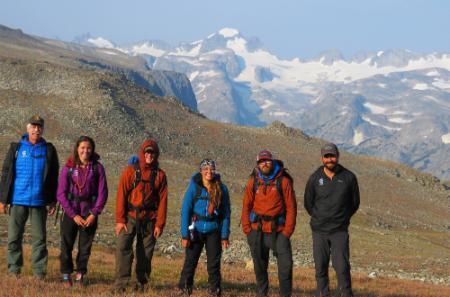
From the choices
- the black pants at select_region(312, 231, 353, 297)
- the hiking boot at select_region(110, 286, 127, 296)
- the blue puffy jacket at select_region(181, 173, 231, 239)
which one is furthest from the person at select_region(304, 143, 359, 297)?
the hiking boot at select_region(110, 286, 127, 296)

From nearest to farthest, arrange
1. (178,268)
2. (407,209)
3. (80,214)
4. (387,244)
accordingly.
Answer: (80,214) → (178,268) → (387,244) → (407,209)

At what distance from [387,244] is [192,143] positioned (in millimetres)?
44458

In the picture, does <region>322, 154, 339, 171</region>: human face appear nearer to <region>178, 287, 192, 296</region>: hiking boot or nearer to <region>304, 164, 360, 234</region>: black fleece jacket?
<region>304, 164, 360, 234</region>: black fleece jacket

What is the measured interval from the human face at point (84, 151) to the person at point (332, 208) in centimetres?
490

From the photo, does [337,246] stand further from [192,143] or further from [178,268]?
[192,143]

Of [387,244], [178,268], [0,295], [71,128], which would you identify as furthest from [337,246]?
[71,128]

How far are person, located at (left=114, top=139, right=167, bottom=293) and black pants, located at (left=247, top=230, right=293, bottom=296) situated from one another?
7.02 ft

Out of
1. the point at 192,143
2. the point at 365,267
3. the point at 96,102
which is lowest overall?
the point at 365,267

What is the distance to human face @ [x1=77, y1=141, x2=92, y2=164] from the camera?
1254 cm

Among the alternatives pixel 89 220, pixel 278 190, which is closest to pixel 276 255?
pixel 278 190

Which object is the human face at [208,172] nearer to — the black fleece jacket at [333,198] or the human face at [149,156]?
the human face at [149,156]

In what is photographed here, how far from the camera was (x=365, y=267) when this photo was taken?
37.5 m

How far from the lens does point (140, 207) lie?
41.2 ft

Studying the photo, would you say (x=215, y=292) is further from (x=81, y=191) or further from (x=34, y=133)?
(x=34, y=133)
